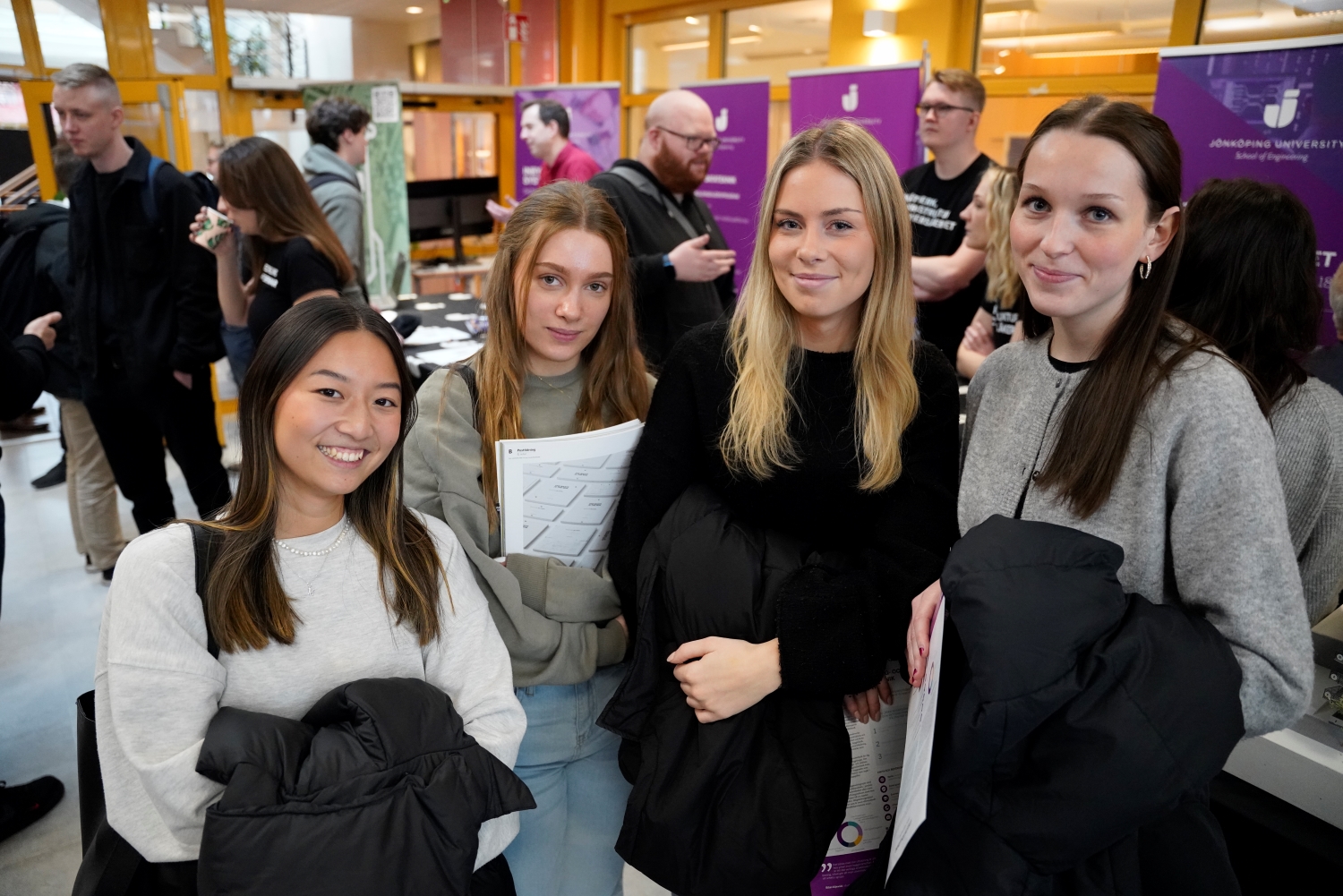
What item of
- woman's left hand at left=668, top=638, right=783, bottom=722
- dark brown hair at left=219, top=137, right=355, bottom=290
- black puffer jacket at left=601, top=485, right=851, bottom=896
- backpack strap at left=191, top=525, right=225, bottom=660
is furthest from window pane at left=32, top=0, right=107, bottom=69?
woman's left hand at left=668, top=638, right=783, bottom=722

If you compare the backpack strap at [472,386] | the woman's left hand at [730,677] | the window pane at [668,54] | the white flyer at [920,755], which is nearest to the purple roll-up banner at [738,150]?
the window pane at [668,54]

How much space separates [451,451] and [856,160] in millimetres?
796

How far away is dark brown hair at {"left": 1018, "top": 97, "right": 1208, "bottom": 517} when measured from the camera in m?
1.10

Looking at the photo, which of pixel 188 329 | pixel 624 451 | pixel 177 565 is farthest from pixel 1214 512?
pixel 188 329

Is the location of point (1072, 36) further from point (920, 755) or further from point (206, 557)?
point (206, 557)

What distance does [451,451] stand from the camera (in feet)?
4.86

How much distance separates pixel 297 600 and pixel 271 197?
6.61 feet

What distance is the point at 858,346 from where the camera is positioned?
4.53 ft

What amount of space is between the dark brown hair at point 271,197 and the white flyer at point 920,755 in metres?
2.50

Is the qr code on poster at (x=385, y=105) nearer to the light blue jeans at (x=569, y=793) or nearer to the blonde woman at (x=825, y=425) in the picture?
the blonde woman at (x=825, y=425)

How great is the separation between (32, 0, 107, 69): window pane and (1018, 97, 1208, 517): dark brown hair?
6.86 meters

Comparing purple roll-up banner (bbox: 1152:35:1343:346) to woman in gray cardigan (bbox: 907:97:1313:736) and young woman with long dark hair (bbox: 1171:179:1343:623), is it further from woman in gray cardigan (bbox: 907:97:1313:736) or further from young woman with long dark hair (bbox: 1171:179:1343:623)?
woman in gray cardigan (bbox: 907:97:1313:736)

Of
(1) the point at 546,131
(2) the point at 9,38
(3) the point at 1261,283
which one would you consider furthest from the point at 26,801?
(2) the point at 9,38

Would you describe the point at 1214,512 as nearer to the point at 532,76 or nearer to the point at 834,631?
the point at 834,631
